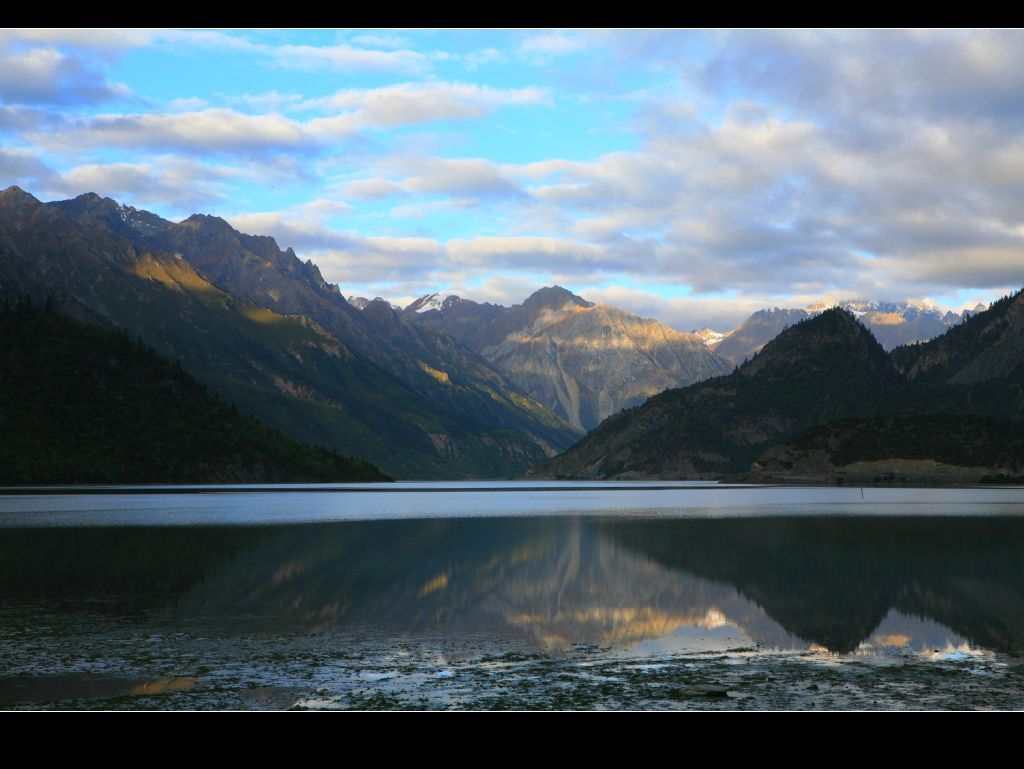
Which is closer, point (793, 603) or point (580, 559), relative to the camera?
point (793, 603)

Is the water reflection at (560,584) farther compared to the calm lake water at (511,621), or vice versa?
the water reflection at (560,584)

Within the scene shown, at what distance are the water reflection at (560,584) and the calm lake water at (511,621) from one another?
31cm

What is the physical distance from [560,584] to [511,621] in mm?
16843

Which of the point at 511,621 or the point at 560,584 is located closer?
the point at 511,621

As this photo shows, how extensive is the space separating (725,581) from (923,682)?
33367 mm

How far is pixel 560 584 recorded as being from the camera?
218 ft

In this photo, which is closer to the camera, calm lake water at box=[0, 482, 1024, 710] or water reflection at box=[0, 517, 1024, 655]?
calm lake water at box=[0, 482, 1024, 710]

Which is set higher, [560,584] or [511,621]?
[511,621]

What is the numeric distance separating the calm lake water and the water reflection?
313 millimetres

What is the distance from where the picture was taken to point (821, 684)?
33.5m

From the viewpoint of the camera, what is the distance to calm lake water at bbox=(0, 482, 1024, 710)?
32.2 m

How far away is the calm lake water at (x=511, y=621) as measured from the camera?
106ft
